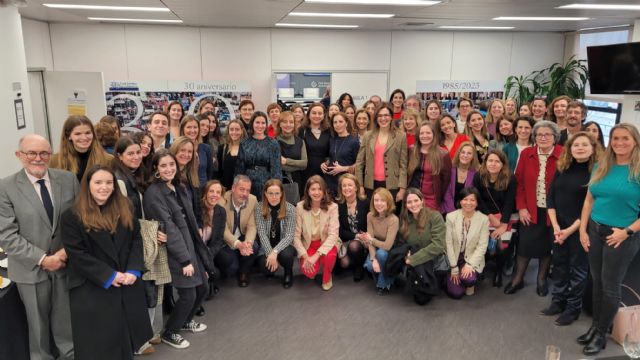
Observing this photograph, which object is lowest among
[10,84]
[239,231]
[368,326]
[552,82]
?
[368,326]

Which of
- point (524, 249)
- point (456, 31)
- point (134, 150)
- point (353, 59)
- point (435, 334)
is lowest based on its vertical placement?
point (435, 334)

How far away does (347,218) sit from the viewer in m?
4.77

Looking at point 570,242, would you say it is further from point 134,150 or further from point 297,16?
point 297,16

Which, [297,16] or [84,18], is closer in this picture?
[297,16]

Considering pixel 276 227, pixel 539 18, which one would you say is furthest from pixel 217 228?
pixel 539 18

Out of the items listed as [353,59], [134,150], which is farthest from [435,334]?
[353,59]

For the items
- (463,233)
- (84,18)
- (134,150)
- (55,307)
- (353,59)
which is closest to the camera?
(55,307)

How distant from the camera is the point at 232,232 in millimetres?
4559

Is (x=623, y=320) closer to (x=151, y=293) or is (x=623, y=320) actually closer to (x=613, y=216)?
(x=613, y=216)

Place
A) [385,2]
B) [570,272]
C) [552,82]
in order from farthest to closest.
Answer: [552,82]
[385,2]
[570,272]

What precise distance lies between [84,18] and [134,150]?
5.13 metres

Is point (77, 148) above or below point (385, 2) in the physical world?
below

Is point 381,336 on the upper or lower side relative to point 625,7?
lower

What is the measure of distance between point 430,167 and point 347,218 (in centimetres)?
98
